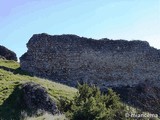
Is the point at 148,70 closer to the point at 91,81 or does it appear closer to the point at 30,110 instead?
the point at 91,81

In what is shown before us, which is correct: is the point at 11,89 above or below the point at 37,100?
above

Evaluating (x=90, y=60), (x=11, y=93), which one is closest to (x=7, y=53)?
(x=90, y=60)

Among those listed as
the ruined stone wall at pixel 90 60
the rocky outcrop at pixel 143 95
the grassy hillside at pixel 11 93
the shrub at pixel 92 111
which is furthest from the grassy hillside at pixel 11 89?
the rocky outcrop at pixel 143 95

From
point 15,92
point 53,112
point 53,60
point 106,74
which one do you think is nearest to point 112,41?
point 106,74

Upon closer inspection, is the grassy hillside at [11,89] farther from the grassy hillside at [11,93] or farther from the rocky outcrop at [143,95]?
the rocky outcrop at [143,95]

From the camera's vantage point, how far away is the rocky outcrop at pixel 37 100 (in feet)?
66.3

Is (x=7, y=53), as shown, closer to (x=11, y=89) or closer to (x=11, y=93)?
(x=11, y=89)

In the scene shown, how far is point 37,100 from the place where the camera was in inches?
819

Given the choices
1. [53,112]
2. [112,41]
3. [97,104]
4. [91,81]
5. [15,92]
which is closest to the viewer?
[97,104]

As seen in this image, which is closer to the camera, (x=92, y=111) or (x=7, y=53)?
(x=92, y=111)

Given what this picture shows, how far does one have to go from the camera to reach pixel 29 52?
1399 inches

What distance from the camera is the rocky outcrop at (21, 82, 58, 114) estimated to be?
66.3ft

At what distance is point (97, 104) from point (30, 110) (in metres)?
5.34

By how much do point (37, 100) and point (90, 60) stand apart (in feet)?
51.0
